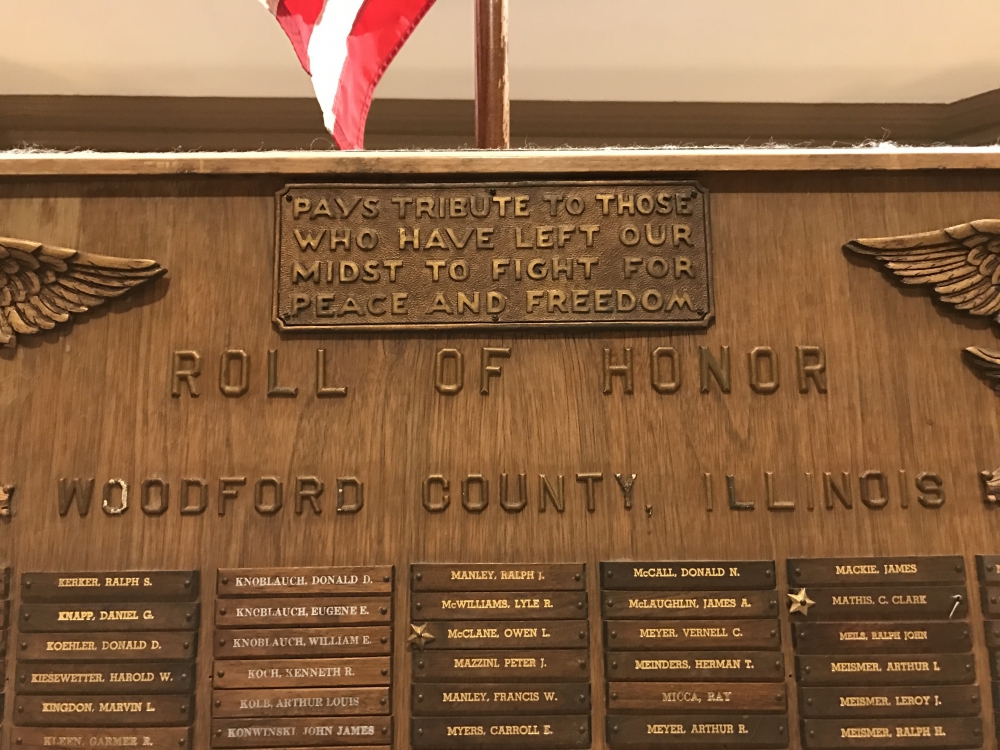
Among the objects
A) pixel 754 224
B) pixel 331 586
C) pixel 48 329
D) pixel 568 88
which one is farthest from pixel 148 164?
pixel 568 88

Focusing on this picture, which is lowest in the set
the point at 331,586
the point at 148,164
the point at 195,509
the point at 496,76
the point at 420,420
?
the point at 331,586

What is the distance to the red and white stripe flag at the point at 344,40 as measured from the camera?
6.25ft

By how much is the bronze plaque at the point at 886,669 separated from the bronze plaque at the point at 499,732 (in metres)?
0.48

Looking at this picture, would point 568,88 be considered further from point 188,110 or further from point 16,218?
point 16,218

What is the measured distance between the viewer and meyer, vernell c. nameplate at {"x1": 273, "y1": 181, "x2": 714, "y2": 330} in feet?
5.62

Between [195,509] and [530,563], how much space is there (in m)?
0.72

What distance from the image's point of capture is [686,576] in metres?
1.63

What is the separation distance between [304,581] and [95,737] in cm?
52

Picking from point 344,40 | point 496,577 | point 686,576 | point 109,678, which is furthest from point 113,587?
point 344,40

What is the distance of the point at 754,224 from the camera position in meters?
1.76

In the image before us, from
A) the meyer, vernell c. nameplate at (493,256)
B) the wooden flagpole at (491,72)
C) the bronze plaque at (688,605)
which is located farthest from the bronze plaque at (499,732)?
the wooden flagpole at (491,72)

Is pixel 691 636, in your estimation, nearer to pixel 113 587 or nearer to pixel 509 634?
pixel 509 634

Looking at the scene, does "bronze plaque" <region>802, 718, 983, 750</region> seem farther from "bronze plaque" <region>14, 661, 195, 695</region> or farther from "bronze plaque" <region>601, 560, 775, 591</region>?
"bronze plaque" <region>14, 661, 195, 695</region>

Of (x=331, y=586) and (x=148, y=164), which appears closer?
(x=331, y=586)
